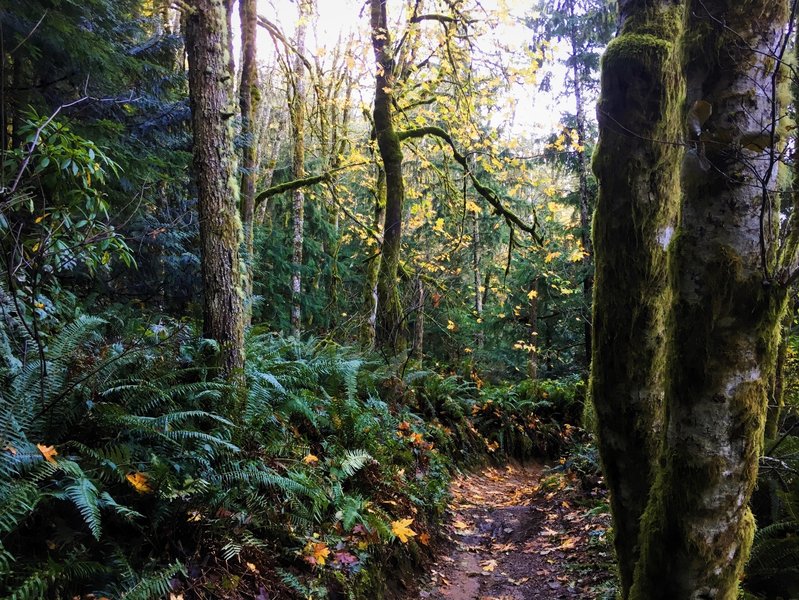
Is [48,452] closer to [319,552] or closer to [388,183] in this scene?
[319,552]

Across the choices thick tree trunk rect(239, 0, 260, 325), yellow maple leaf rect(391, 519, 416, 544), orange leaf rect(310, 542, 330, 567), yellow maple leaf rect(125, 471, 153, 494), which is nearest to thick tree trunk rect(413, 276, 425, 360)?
thick tree trunk rect(239, 0, 260, 325)

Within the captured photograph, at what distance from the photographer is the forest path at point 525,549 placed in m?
4.54

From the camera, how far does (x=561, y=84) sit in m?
16.2

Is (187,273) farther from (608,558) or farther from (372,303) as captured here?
(608,558)

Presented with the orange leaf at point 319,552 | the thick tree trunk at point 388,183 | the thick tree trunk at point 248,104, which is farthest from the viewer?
the thick tree trunk at point 248,104

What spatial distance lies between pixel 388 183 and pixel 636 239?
671cm

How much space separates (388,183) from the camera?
30.9ft

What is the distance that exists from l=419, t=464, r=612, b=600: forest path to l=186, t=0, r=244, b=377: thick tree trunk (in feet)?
10.4

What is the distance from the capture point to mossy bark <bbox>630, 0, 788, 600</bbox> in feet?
7.43

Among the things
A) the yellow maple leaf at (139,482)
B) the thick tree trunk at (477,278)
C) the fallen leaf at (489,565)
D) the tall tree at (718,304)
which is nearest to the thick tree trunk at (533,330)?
the thick tree trunk at (477,278)

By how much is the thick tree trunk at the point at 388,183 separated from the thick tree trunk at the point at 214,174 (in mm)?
4526

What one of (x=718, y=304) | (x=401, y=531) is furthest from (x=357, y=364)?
(x=718, y=304)

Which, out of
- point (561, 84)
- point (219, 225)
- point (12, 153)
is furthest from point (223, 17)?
point (561, 84)

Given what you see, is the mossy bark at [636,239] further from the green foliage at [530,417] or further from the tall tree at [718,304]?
the green foliage at [530,417]
